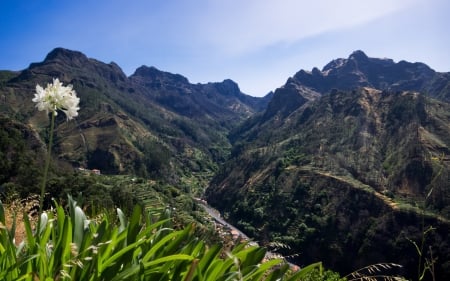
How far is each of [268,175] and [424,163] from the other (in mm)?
45399

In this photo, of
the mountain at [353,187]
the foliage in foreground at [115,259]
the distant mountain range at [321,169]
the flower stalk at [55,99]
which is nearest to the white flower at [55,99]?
the flower stalk at [55,99]

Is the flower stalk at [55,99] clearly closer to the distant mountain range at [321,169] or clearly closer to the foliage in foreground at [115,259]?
the foliage in foreground at [115,259]

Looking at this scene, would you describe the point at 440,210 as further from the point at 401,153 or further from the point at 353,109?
the point at 353,109

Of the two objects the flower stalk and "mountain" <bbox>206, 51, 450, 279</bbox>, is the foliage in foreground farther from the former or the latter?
"mountain" <bbox>206, 51, 450, 279</bbox>

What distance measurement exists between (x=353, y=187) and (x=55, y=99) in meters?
98.7

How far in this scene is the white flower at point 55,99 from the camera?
11.1 feet

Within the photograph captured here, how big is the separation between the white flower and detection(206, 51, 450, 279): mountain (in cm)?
6055

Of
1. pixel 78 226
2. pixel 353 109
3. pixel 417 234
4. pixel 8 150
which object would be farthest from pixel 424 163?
pixel 78 226

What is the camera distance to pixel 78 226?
2879 millimetres

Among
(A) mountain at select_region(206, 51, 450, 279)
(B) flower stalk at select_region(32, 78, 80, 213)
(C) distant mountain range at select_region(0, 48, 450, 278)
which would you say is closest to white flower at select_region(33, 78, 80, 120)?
(B) flower stalk at select_region(32, 78, 80, 213)

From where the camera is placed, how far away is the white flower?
3395 millimetres

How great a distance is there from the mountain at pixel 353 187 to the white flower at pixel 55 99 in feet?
199

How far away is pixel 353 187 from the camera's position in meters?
95.8

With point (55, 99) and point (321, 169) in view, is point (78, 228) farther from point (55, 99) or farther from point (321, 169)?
point (321, 169)
